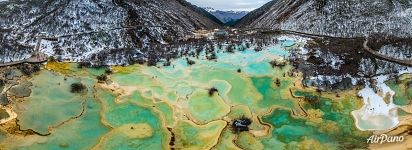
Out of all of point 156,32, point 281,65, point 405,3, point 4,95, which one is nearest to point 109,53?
point 156,32

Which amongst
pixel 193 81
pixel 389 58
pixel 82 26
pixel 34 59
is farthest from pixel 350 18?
pixel 34 59

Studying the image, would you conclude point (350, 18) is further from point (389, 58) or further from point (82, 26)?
point (82, 26)

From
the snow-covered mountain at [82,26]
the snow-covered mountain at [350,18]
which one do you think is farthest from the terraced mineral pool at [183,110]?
the snow-covered mountain at [350,18]

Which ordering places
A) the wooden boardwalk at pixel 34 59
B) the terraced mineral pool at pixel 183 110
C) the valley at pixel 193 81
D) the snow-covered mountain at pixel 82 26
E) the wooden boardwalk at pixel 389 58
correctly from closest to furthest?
the terraced mineral pool at pixel 183 110, the valley at pixel 193 81, the wooden boardwalk at pixel 389 58, the wooden boardwalk at pixel 34 59, the snow-covered mountain at pixel 82 26

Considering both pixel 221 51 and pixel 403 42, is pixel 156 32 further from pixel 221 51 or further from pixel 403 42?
pixel 403 42

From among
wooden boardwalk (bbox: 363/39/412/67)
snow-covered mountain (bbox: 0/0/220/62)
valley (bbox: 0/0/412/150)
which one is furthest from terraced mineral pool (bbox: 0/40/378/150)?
wooden boardwalk (bbox: 363/39/412/67)

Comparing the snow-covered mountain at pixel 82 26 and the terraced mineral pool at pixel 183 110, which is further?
the snow-covered mountain at pixel 82 26

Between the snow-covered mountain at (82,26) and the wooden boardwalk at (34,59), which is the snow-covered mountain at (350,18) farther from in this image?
the wooden boardwalk at (34,59)
